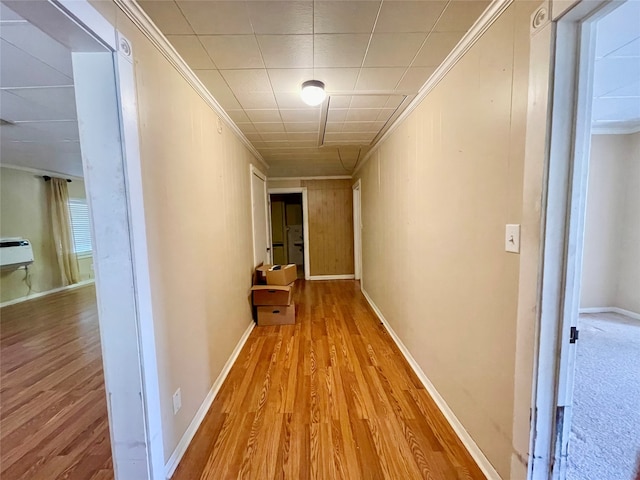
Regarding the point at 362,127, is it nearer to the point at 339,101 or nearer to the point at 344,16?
the point at 339,101

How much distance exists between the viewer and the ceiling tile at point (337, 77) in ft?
5.70

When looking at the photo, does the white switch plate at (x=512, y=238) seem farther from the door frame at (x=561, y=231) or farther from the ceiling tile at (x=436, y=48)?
the ceiling tile at (x=436, y=48)

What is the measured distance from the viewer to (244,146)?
10.6 feet

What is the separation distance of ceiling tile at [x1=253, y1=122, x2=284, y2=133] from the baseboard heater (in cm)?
484

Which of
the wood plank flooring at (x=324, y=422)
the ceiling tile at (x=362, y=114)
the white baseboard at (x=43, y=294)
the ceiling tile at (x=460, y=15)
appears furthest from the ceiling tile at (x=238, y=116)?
the white baseboard at (x=43, y=294)

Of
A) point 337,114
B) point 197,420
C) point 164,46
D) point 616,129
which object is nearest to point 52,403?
A: point 197,420

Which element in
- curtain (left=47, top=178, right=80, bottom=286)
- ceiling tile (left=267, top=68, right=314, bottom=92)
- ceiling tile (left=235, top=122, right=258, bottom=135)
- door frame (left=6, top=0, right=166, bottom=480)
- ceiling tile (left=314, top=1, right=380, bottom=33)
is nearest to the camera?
door frame (left=6, top=0, right=166, bottom=480)

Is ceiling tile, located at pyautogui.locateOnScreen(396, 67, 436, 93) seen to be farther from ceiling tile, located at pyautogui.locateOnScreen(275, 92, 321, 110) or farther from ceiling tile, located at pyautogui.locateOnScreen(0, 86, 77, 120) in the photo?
ceiling tile, located at pyautogui.locateOnScreen(0, 86, 77, 120)

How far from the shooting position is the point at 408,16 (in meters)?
1.26

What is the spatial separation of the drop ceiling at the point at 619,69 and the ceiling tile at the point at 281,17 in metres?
1.24

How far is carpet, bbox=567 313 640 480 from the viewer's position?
4.47ft

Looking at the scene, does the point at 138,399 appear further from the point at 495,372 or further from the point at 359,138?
the point at 359,138

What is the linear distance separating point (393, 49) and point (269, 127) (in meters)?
1.57

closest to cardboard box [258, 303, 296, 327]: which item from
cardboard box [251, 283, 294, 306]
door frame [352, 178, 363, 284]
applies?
cardboard box [251, 283, 294, 306]
